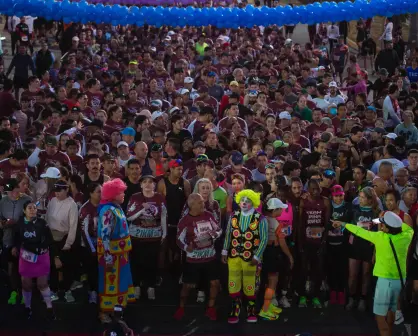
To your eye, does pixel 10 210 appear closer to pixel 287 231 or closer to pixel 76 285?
pixel 76 285

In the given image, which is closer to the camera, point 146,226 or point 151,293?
point 146,226

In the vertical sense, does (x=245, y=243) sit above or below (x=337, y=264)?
above

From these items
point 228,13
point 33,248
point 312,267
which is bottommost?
point 312,267

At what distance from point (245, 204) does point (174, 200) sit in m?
1.35

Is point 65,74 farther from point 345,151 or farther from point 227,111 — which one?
point 345,151

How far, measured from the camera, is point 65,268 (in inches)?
396

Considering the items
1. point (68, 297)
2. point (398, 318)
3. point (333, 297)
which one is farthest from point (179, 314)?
point (398, 318)

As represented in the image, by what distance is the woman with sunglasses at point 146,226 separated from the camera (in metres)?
9.84

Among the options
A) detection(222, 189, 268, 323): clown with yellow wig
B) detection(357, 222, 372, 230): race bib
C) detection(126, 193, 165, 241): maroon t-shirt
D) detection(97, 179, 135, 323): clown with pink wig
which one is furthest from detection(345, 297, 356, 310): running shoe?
detection(97, 179, 135, 323): clown with pink wig

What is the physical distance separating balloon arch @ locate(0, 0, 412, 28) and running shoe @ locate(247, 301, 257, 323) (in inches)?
198

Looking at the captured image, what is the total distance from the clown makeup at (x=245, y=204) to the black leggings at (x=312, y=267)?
105cm

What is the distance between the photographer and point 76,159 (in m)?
11.6

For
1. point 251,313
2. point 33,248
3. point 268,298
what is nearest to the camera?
point 33,248

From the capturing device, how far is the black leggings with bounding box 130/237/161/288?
10000mm
